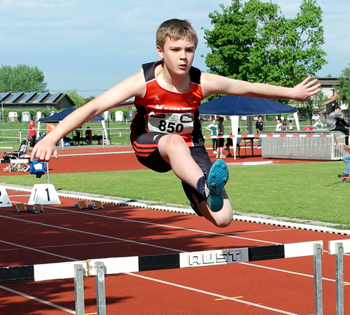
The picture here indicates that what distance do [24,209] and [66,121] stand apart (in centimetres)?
960

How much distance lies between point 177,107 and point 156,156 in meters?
0.39

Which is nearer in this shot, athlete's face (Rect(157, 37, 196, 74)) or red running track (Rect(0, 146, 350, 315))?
athlete's face (Rect(157, 37, 196, 74))

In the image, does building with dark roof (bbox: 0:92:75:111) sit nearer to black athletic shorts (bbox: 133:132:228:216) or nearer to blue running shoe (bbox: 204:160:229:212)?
black athletic shorts (bbox: 133:132:228:216)

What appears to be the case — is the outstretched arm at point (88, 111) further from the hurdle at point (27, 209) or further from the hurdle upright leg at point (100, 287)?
the hurdle at point (27, 209)

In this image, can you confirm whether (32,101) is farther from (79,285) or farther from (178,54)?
(79,285)

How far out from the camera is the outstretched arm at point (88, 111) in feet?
12.2

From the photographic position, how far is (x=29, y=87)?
14550 cm

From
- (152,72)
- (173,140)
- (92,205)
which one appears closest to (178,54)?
(152,72)

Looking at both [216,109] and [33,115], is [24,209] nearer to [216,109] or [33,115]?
[216,109]

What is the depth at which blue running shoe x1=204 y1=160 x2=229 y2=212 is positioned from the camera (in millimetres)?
3754

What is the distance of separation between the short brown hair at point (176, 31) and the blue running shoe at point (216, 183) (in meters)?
0.96

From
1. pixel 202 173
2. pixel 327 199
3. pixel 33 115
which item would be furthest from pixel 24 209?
pixel 33 115

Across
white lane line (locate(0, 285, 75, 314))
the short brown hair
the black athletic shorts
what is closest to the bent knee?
the black athletic shorts

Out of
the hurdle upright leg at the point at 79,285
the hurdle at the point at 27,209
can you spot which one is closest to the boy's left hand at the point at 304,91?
the hurdle upright leg at the point at 79,285
